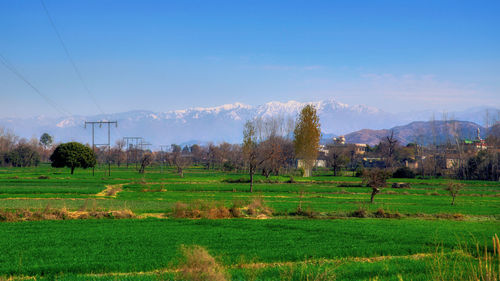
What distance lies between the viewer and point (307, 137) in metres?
106

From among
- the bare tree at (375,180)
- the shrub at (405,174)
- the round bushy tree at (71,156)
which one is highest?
the round bushy tree at (71,156)

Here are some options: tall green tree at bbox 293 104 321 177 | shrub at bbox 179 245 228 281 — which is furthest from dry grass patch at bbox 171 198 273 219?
tall green tree at bbox 293 104 321 177

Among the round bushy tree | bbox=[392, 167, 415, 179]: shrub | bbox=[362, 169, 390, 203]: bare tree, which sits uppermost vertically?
the round bushy tree

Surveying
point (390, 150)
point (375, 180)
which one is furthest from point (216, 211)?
point (390, 150)

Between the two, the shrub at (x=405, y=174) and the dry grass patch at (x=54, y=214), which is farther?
the shrub at (x=405, y=174)

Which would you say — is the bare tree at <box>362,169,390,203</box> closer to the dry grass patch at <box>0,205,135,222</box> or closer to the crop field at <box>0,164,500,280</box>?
the crop field at <box>0,164,500,280</box>

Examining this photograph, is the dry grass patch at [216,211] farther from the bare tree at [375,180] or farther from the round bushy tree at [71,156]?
the round bushy tree at [71,156]

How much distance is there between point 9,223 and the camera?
2652cm

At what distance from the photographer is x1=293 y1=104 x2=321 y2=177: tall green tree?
105 m

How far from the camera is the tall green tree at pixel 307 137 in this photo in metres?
105

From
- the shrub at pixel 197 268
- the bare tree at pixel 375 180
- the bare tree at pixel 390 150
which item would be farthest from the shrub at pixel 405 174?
the shrub at pixel 197 268

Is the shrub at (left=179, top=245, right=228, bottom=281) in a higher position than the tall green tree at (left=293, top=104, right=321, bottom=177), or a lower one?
lower

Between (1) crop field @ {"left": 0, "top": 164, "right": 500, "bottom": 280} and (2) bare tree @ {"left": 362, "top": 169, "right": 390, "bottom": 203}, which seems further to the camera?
(2) bare tree @ {"left": 362, "top": 169, "right": 390, "bottom": 203}

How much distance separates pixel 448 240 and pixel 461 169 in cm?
9428
